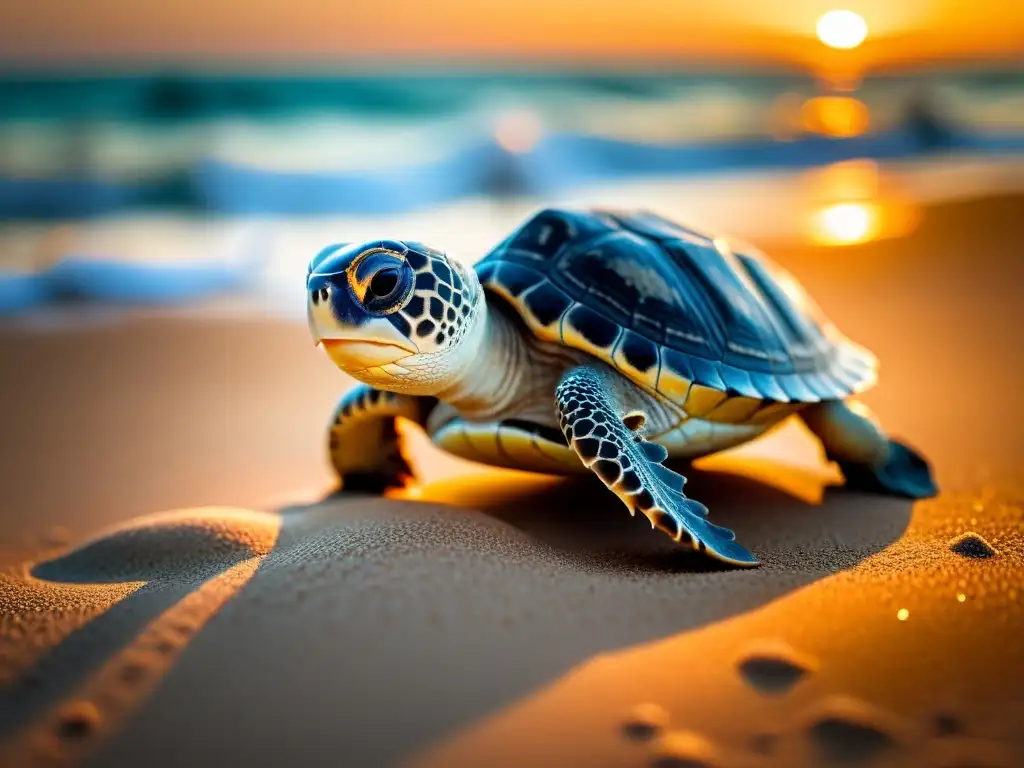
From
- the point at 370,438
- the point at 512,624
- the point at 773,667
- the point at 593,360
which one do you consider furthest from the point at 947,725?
the point at 370,438

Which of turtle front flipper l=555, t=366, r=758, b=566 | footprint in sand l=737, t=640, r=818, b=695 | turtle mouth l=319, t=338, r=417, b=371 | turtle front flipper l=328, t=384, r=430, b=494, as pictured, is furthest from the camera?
turtle front flipper l=328, t=384, r=430, b=494

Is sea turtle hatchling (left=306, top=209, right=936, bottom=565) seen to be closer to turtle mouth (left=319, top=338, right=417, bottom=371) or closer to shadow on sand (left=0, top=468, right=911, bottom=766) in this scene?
turtle mouth (left=319, top=338, right=417, bottom=371)

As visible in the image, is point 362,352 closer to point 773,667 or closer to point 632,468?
Result: point 632,468

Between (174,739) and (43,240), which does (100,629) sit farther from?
(43,240)

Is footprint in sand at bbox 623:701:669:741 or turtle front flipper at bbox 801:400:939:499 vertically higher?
turtle front flipper at bbox 801:400:939:499

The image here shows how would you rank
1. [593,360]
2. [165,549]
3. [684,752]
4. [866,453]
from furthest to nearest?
[866,453] → [593,360] → [165,549] → [684,752]

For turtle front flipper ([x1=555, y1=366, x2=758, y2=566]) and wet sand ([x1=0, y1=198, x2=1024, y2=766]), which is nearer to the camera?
wet sand ([x1=0, y1=198, x2=1024, y2=766])

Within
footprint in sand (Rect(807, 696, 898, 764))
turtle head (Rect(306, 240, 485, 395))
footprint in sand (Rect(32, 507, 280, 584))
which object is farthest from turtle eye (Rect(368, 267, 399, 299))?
footprint in sand (Rect(807, 696, 898, 764))

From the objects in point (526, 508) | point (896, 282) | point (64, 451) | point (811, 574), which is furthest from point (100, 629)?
point (896, 282)
